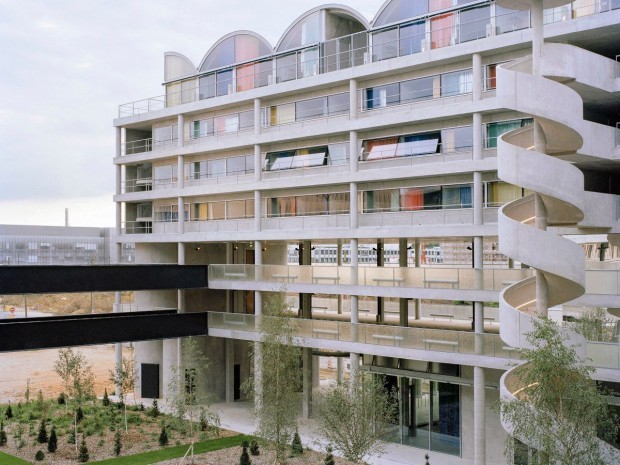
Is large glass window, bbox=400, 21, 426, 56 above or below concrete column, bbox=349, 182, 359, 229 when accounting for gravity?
above

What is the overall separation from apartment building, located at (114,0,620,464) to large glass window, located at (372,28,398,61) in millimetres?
60

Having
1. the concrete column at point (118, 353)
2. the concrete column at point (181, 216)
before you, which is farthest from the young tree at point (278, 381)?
the concrete column at point (118, 353)

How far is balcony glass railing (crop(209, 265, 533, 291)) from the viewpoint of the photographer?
92.1 feet

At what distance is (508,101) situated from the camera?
21.9 m

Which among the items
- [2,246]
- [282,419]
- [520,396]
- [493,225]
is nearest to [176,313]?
[282,419]

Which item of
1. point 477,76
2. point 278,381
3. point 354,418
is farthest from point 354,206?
point 354,418

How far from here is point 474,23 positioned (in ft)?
→ 96.2

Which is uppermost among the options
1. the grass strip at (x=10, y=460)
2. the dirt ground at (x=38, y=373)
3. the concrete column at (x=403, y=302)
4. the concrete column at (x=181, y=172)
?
the concrete column at (x=181, y=172)

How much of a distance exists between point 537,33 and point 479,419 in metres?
13.2

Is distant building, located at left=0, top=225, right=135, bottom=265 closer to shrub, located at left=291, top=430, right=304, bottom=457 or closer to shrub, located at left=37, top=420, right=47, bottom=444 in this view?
shrub, located at left=37, top=420, right=47, bottom=444

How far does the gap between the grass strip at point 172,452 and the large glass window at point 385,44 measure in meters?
16.3

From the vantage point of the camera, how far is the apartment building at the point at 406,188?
22.8m

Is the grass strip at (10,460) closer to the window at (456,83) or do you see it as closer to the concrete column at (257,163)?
the concrete column at (257,163)

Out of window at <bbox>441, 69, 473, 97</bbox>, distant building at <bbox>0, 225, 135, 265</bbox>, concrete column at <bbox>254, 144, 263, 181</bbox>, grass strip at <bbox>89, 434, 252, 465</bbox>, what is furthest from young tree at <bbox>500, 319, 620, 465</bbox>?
distant building at <bbox>0, 225, 135, 265</bbox>
